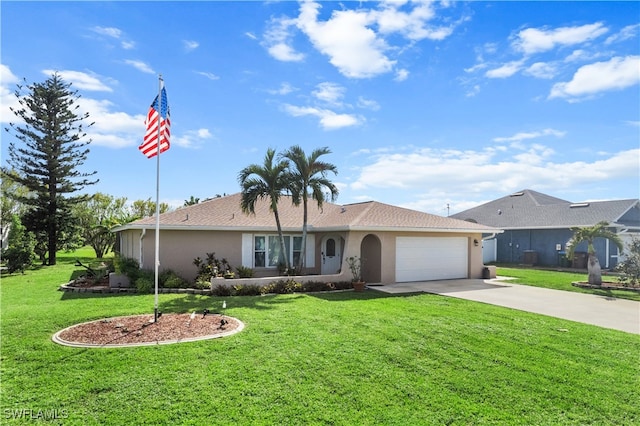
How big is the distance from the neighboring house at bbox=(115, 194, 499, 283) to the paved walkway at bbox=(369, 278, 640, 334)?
1225mm

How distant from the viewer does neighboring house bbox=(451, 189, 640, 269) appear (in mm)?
24750

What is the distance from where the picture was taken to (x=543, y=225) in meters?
27.5

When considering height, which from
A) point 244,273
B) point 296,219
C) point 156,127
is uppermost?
point 156,127

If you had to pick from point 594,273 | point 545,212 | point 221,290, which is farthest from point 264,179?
point 545,212

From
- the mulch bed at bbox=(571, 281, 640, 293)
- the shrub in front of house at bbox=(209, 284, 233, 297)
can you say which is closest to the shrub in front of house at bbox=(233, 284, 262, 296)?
the shrub in front of house at bbox=(209, 284, 233, 297)

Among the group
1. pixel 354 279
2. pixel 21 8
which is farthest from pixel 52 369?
pixel 354 279

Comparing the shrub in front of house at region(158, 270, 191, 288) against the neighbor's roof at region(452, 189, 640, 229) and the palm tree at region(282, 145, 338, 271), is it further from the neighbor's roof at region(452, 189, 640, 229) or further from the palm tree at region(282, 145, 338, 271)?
the neighbor's roof at region(452, 189, 640, 229)

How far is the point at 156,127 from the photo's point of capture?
373 inches
